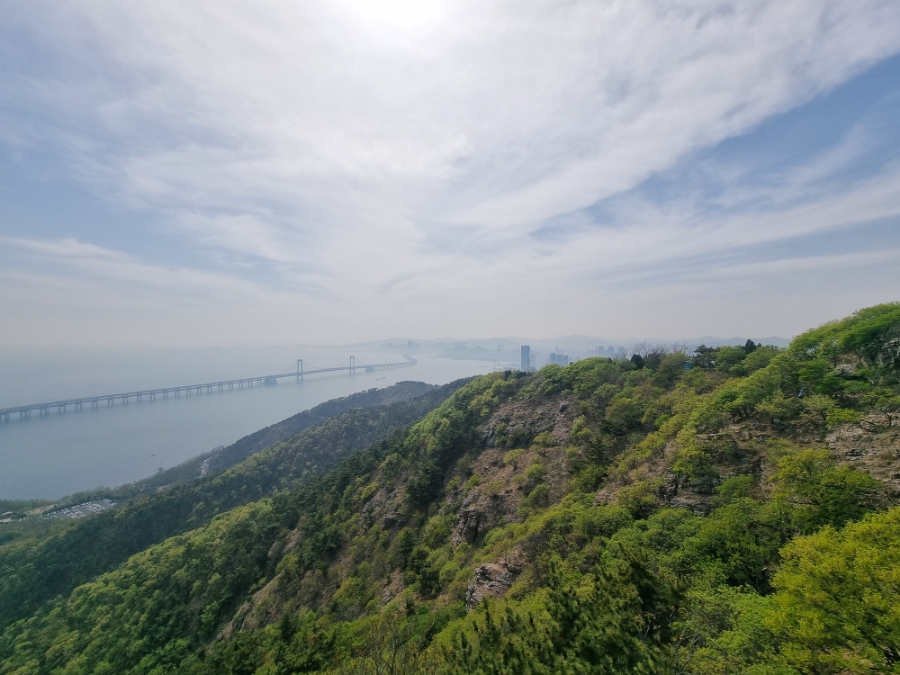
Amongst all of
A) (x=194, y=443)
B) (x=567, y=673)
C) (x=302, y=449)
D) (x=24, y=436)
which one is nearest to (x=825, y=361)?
(x=567, y=673)

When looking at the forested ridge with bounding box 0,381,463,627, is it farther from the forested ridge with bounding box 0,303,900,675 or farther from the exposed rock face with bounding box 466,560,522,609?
the exposed rock face with bounding box 466,560,522,609

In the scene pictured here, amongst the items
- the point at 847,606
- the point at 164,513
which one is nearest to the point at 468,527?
the point at 847,606

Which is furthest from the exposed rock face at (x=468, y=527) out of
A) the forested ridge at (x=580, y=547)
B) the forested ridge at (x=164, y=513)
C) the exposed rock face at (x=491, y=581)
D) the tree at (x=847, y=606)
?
the forested ridge at (x=164, y=513)

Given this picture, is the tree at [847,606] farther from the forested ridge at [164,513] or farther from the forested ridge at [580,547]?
the forested ridge at [164,513]

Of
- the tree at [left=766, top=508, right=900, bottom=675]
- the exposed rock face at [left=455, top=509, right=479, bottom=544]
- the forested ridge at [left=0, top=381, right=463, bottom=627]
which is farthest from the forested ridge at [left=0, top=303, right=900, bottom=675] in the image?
the forested ridge at [left=0, top=381, right=463, bottom=627]

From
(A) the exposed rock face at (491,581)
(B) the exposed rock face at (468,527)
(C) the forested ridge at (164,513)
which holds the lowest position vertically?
(C) the forested ridge at (164,513)

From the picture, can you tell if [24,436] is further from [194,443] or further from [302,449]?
[302,449]

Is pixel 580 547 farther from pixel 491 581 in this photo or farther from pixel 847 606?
pixel 847 606
